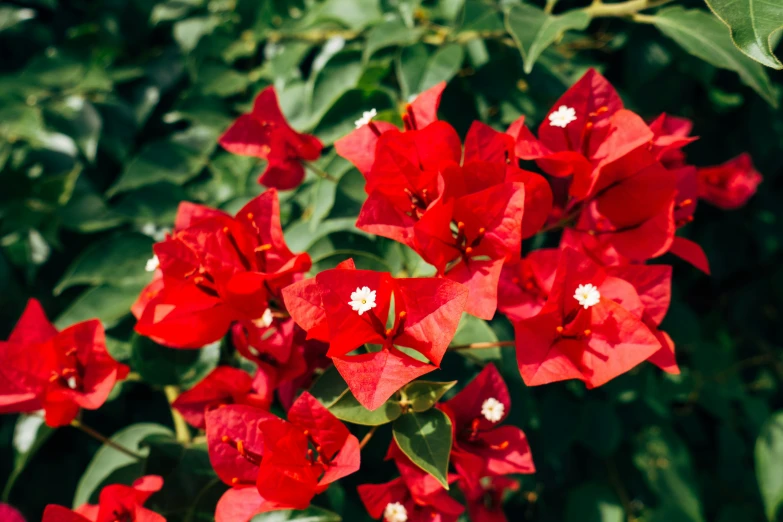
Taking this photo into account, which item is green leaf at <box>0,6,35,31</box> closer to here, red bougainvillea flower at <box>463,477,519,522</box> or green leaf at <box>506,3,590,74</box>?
green leaf at <box>506,3,590,74</box>

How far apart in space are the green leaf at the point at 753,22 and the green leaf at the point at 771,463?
1040 millimetres

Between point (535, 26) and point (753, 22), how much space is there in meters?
0.30

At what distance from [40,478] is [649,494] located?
134 cm

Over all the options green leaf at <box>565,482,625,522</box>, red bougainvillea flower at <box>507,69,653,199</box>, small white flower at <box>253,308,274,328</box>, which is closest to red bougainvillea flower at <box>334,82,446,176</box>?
red bougainvillea flower at <box>507,69,653,199</box>

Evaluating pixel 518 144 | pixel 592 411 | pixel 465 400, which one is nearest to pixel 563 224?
pixel 518 144

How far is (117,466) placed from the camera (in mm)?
973

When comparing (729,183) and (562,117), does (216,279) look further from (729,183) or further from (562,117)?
(729,183)

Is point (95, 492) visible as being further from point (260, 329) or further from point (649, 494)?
point (649, 494)

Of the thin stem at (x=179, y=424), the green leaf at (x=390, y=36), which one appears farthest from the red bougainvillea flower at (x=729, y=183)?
the thin stem at (x=179, y=424)

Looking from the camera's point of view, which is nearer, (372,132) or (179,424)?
(372,132)

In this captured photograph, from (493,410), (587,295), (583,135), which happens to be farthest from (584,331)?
(583,135)

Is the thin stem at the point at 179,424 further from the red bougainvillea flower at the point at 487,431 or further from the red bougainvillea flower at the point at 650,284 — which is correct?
the red bougainvillea flower at the point at 650,284

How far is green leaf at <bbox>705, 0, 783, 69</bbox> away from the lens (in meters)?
0.68

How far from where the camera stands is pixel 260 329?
2.72ft
